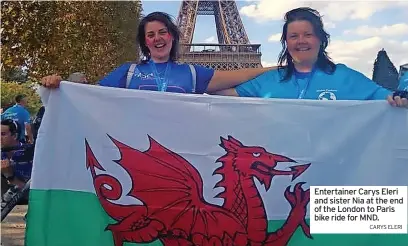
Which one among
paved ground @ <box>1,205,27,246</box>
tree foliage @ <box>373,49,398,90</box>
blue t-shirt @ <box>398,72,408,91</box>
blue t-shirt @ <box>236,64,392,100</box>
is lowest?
paved ground @ <box>1,205,27,246</box>

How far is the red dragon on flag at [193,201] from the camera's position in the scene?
3.27 m

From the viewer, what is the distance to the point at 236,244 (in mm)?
3256

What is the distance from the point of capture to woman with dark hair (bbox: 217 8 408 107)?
3.39 m

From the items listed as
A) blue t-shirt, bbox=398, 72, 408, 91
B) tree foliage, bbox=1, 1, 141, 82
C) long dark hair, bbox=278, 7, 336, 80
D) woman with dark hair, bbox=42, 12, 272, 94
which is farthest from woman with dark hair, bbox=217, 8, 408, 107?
tree foliage, bbox=1, 1, 141, 82

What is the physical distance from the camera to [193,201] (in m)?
3.33

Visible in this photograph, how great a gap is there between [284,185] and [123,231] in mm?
963

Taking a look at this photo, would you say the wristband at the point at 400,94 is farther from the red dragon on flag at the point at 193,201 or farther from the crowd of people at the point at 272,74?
the red dragon on flag at the point at 193,201

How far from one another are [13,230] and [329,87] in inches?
163

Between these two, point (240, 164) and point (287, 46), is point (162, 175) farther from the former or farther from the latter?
point (287, 46)

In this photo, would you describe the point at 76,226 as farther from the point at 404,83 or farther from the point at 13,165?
the point at 404,83

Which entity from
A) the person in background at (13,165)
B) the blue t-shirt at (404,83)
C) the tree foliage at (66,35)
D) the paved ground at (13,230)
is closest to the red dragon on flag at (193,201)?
the blue t-shirt at (404,83)

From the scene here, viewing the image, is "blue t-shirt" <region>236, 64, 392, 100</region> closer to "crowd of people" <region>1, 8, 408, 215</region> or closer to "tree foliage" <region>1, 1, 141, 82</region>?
"crowd of people" <region>1, 8, 408, 215</region>

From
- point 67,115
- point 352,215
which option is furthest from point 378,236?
point 67,115

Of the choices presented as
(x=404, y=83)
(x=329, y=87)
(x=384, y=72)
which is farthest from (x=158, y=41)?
(x=384, y=72)
